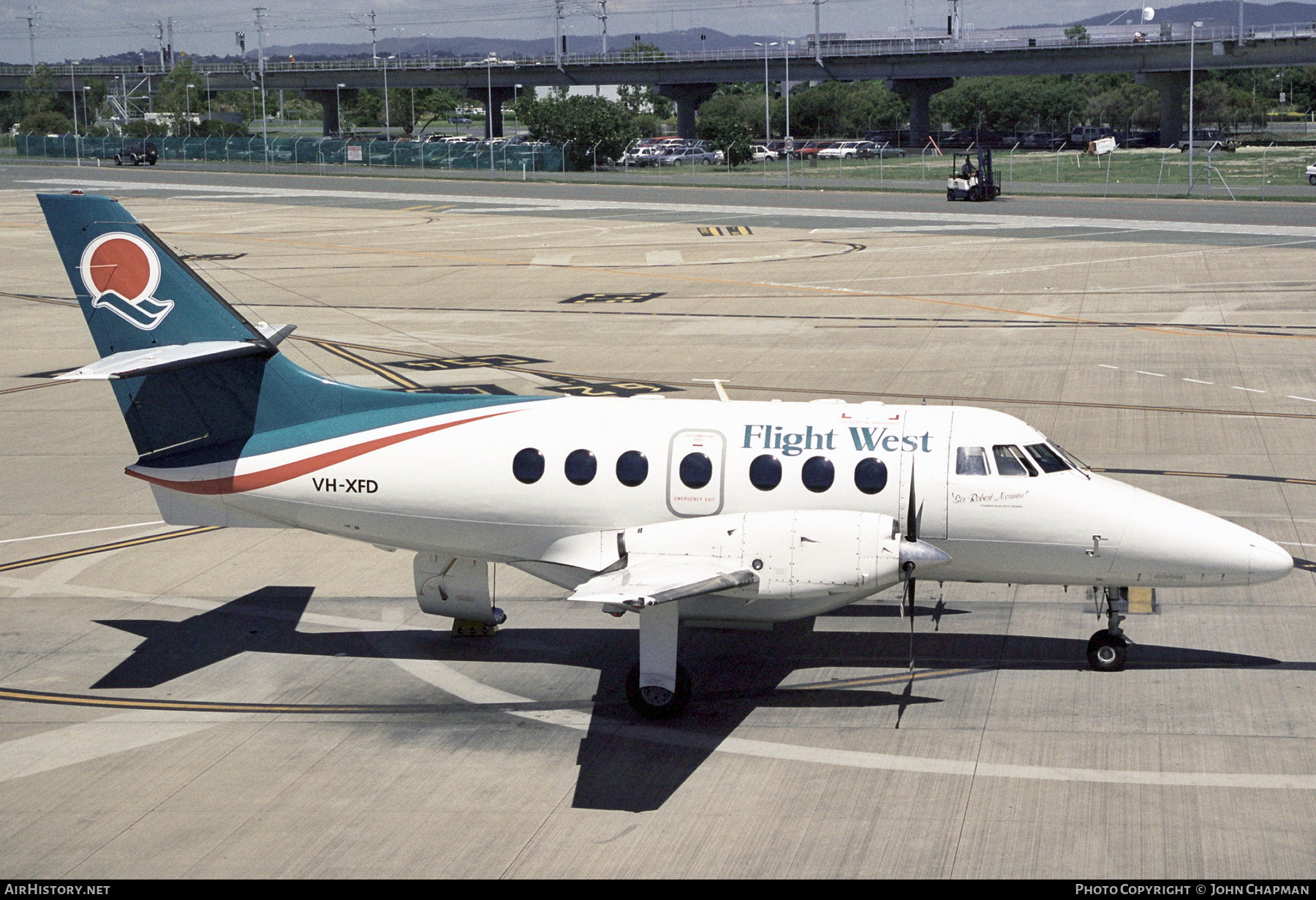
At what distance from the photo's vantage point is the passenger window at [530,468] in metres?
18.3

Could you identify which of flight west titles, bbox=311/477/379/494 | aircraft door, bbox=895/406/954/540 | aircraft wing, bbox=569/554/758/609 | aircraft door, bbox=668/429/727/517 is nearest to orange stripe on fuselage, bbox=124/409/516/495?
flight west titles, bbox=311/477/379/494

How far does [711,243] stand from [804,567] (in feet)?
181

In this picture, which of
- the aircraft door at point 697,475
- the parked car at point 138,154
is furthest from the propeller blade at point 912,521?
the parked car at point 138,154

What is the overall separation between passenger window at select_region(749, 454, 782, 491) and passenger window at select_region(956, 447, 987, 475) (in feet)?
7.88

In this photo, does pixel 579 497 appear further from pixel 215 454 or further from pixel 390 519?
pixel 215 454

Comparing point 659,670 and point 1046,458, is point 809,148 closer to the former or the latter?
point 1046,458

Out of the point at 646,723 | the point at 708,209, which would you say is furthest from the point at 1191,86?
the point at 646,723

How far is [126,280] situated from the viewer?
1942 centimetres

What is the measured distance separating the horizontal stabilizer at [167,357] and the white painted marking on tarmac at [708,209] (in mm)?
62100

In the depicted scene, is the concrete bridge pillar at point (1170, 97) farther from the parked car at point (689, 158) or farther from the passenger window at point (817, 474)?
the passenger window at point (817, 474)

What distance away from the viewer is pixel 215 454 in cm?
1928

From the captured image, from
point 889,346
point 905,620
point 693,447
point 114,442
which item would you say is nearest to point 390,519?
point 693,447
